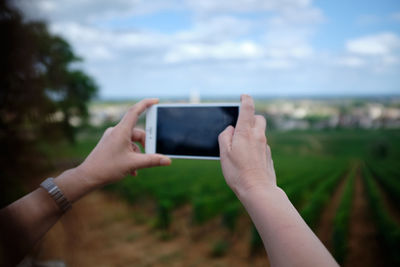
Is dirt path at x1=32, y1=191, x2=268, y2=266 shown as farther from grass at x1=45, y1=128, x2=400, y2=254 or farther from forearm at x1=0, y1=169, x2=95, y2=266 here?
forearm at x1=0, y1=169, x2=95, y2=266

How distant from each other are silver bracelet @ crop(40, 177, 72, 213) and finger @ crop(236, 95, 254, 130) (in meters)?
0.96

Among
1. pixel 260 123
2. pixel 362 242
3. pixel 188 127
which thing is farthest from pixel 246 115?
pixel 362 242

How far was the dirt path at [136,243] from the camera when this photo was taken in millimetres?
6379

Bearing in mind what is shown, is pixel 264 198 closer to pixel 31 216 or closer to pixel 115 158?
pixel 115 158

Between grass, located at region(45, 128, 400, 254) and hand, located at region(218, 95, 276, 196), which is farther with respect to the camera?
grass, located at region(45, 128, 400, 254)

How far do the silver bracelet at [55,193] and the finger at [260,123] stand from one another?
1036 mm

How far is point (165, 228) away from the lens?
8352 mm

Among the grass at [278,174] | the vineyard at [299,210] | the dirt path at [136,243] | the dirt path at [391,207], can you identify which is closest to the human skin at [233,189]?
the vineyard at [299,210]

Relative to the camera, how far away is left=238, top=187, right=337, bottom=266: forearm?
30.0 inches

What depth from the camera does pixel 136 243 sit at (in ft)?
25.1

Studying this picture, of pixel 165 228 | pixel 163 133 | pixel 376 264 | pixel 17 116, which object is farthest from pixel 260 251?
pixel 17 116

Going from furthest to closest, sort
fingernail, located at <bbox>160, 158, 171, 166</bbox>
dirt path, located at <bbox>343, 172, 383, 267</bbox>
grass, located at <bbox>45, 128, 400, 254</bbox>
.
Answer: grass, located at <bbox>45, 128, 400, 254</bbox> → dirt path, located at <bbox>343, 172, 383, 267</bbox> → fingernail, located at <bbox>160, 158, 171, 166</bbox>

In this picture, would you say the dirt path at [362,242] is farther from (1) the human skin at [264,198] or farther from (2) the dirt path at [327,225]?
(1) the human skin at [264,198]

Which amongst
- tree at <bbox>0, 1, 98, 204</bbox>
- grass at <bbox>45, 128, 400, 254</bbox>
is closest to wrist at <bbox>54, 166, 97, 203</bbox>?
tree at <bbox>0, 1, 98, 204</bbox>
